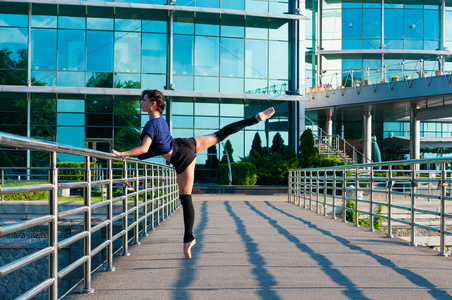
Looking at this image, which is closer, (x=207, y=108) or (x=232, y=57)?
(x=207, y=108)

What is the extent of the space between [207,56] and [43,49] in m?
9.25

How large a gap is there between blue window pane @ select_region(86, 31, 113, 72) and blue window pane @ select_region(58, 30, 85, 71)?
1.08 feet

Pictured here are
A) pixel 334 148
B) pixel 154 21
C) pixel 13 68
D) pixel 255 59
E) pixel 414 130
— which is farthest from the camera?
pixel 334 148

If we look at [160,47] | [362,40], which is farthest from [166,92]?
[362,40]

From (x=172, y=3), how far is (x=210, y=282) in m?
27.7

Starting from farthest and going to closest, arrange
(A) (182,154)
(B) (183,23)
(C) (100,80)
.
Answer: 1. (B) (183,23)
2. (C) (100,80)
3. (A) (182,154)

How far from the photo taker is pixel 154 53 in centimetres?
3120

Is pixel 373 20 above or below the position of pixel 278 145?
above

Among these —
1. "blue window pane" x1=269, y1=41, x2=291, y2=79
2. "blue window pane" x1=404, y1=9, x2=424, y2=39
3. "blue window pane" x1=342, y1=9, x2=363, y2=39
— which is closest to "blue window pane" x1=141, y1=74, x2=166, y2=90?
"blue window pane" x1=269, y1=41, x2=291, y2=79

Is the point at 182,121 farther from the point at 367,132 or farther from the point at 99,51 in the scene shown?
the point at 367,132

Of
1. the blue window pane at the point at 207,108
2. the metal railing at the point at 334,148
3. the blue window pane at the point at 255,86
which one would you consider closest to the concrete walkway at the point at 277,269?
the blue window pane at the point at 207,108

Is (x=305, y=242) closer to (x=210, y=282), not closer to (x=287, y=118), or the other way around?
(x=210, y=282)

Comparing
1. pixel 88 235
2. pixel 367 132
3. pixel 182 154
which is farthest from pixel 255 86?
pixel 88 235

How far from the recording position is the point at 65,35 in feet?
99.4
